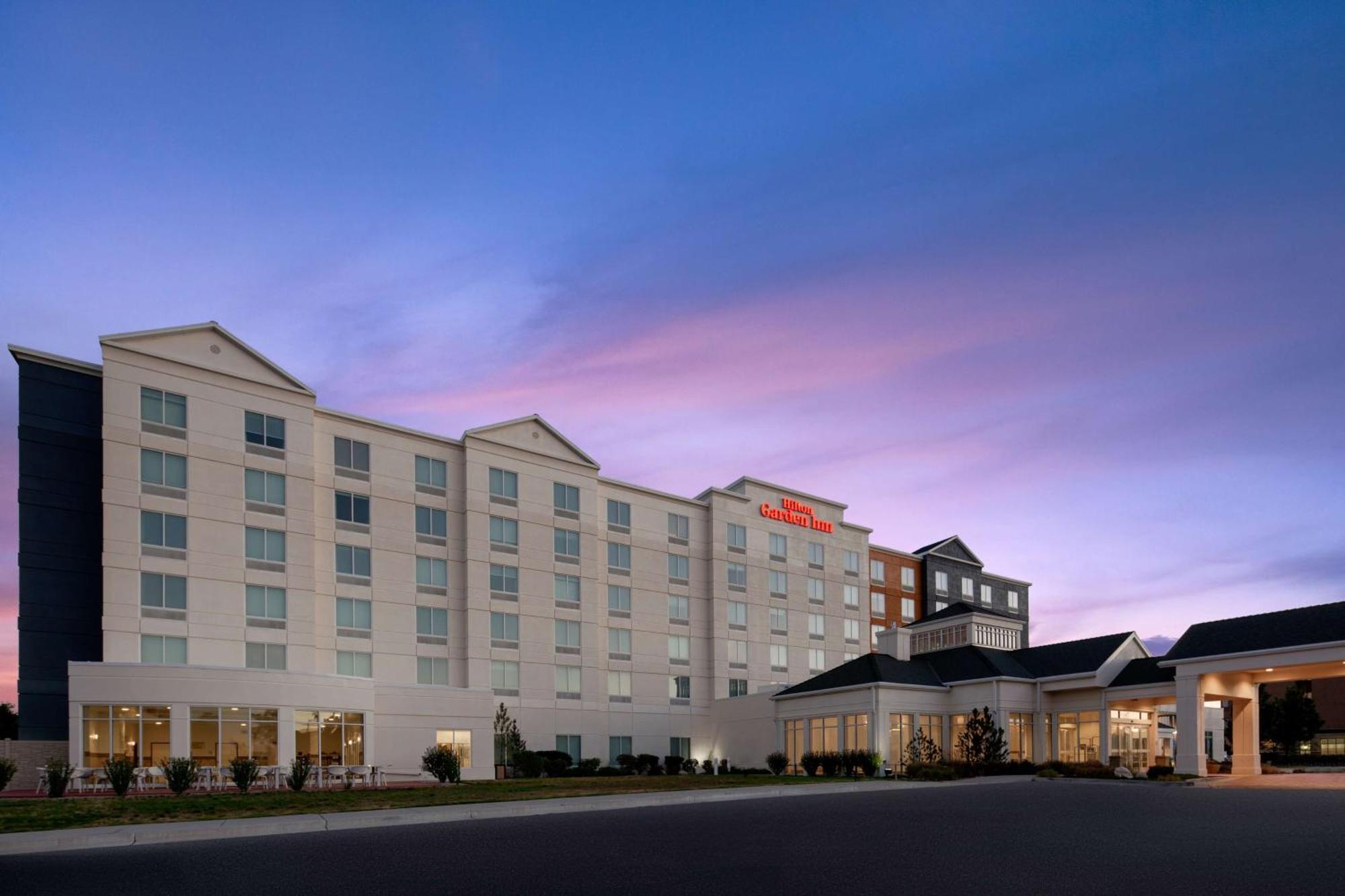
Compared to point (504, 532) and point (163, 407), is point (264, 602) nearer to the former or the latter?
point (163, 407)

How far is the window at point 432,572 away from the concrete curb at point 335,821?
88.1ft

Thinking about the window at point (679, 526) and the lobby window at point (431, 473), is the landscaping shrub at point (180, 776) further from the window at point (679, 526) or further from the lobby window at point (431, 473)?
the window at point (679, 526)

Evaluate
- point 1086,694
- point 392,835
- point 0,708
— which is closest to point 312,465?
point 392,835

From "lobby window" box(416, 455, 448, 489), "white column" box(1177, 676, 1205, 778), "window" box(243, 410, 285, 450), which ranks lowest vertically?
"white column" box(1177, 676, 1205, 778)

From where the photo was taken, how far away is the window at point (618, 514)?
195 ft

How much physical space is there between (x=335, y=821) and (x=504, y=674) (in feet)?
110

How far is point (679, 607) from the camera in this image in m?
62.0

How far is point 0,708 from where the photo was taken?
98375 millimetres

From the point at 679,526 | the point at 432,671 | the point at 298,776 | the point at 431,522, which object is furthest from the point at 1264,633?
the point at 431,522

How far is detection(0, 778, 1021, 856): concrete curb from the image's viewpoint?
15.9m

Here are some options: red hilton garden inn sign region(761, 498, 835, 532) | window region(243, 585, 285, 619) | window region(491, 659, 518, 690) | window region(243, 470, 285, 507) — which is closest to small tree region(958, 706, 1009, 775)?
red hilton garden inn sign region(761, 498, 835, 532)

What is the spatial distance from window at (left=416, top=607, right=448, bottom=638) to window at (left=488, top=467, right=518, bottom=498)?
6.95 metres

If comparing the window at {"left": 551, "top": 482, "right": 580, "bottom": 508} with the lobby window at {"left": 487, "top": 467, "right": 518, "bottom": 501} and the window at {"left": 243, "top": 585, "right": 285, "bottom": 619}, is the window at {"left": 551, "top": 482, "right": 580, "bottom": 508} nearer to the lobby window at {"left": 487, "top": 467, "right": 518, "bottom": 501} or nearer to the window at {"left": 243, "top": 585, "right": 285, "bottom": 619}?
the lobby window at {"left": 487, "top": 467, "right": 518, "bottom": 501}

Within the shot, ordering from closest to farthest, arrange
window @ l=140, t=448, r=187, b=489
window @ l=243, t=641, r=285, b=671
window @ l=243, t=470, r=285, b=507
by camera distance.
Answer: window @ l=140, t=448, r=187, b=489 < window @ l=243, t=641, r=285, b=671 < window @ l=243, t=470, r=285, b=507
